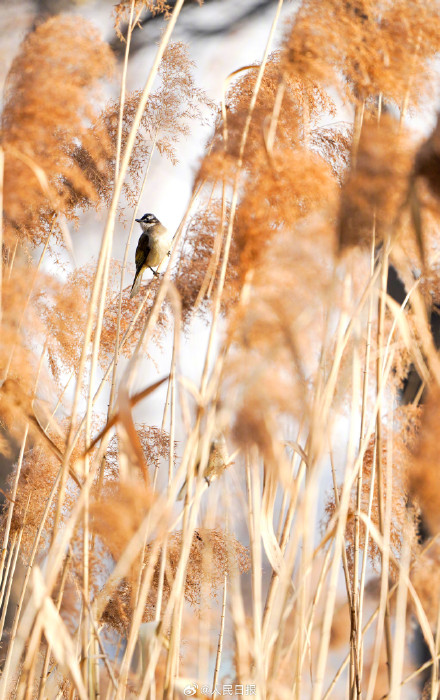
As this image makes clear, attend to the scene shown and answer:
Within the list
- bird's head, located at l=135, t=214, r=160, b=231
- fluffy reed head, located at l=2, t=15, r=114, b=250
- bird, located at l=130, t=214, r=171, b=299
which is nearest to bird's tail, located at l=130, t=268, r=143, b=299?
bird, located at l=130, t=214, r=171, b=299

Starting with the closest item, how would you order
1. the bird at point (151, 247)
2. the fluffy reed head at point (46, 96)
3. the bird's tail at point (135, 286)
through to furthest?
1. the fluffy reed head at point (46, 96)
2. the bird's tail at point (135, 286)
3. the bird at point (151, 247)

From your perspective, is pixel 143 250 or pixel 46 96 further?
pixel 143 250

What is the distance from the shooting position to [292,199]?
2.23 feet

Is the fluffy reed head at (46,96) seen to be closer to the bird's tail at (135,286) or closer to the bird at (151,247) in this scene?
the bird's tail at (135,286)

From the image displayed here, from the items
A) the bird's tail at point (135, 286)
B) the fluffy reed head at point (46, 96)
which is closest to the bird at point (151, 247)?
the bird's tail at point (135, 286)

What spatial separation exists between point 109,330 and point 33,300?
0.20 m

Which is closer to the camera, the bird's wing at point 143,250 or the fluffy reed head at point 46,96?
the fluffy reed head at point 46,96

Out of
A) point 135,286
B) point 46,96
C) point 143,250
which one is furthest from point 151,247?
point 46,96

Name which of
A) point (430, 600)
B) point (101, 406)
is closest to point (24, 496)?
point (430, 600)

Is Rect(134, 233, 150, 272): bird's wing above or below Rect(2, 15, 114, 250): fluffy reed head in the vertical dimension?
above

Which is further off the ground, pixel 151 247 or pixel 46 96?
pixel 151 247

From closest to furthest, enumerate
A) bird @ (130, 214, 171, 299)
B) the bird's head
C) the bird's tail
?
the bird's tail → bird @ (130, 214, 171, 299) → the bird's head

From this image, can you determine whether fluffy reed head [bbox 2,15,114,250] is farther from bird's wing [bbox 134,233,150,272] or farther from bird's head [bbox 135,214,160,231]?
bird's head [bbox 135,214,160,231]

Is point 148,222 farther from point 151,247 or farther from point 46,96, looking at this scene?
point 46,96
